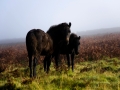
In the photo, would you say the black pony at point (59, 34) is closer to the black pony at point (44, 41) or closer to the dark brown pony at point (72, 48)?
the black pony at point (44, 41)

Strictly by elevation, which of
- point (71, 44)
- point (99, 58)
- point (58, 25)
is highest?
point (58, 25)

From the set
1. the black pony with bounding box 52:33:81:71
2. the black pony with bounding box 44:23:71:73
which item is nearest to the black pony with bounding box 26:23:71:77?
the black pony with bounding box 44:23:71:73

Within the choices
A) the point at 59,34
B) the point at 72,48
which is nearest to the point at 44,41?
the point at 59,34

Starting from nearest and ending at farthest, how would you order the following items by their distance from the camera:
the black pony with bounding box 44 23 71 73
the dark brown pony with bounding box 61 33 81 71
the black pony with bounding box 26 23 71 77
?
the black pony with bounding box 26 23 71 77 → the black pony with bounding box 44 23 71 73 → the dark brown pony with bounding box 61 33 81 71

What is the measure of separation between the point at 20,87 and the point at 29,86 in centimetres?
38

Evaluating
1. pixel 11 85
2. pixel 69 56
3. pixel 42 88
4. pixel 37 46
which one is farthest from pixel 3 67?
pixel 42 88

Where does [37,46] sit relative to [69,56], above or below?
above

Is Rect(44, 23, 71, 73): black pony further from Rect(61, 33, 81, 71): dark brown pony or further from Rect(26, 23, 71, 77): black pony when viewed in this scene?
Rect(61, 33, 81, 71): dark brown pony

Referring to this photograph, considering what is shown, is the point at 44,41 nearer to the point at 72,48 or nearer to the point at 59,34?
the point at 59,34

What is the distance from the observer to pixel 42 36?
1104 cm

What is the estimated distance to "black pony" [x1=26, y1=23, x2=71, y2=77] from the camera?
421 inches

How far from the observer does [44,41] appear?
447 inches

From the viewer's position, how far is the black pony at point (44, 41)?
35.1 feet

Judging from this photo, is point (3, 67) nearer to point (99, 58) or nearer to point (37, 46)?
point (37, 46)
